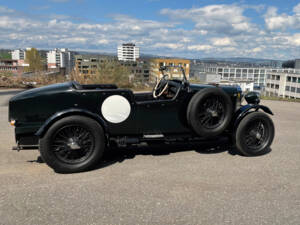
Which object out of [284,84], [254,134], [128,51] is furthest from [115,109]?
[128,51]

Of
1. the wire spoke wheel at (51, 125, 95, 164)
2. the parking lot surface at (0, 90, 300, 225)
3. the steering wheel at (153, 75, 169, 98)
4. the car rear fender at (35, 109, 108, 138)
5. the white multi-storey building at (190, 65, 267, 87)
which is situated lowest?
the parking lot surface at (0, 90, 300, 225)

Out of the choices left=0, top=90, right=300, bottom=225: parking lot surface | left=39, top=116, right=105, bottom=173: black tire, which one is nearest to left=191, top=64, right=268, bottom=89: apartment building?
left=0, top=90, right=300, bottom=225: parking lot surface

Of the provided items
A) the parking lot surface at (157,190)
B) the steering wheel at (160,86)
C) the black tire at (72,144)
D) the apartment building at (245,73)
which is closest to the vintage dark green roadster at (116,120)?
the black tire at (72,144)

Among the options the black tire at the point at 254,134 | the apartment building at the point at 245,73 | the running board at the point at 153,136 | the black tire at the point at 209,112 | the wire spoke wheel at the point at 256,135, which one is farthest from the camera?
the apartment building at the point at 245,73

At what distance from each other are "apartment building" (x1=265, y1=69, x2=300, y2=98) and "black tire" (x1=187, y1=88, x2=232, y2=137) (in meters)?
72.3

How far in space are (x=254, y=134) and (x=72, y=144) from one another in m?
3.03

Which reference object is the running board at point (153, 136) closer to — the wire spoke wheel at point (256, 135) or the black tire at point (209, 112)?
the black tire at point (209, 112)

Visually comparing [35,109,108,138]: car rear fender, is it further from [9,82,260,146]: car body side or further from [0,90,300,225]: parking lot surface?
[0,90,300,225]: parking lot surface

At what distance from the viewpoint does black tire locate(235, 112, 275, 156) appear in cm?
426

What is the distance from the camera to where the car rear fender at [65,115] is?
134 inches

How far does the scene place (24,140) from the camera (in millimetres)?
3570

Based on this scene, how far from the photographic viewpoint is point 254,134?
4.41m

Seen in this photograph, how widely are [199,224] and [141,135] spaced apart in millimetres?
1905

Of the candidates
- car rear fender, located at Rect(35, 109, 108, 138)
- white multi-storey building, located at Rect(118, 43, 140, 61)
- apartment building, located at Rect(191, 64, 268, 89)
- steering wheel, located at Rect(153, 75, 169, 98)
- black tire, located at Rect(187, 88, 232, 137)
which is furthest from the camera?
white multi-storey building, located at Rect(118, 43, 140, 61)
